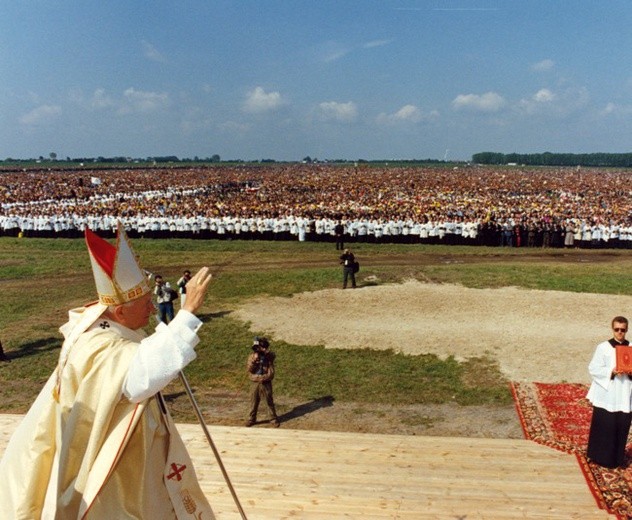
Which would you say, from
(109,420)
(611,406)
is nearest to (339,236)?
(611,406)

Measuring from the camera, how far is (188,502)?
3.39m

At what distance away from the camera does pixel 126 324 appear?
324cm

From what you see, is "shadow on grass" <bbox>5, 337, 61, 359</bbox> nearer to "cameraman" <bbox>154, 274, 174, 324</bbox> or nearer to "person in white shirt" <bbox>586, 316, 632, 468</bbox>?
"cameraman" <bbox>154, 274, 174, 324</bbox>

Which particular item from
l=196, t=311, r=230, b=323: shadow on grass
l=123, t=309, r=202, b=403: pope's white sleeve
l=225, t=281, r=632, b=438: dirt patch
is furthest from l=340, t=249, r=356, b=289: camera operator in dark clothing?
l=123, t=309, r=202, b=403: pope's white sleeve

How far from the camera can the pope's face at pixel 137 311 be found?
3.18 m

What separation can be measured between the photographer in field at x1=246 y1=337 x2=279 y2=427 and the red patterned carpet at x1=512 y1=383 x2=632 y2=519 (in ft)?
12.4

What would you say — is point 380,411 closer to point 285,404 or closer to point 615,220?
point 285,404

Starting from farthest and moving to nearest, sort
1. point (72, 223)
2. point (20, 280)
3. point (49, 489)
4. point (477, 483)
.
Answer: point (72, 223) < point (20, 280) < point (477, 483) < point (49, 489)

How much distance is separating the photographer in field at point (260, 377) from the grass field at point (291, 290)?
1.20 meters

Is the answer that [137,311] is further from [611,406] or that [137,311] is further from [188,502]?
[611,406]

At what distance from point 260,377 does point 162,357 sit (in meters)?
5.82

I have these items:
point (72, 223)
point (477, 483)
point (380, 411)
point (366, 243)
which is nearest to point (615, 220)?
point (366, 243)

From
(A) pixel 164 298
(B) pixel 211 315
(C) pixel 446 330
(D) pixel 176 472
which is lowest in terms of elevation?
(B) pixel 211 315

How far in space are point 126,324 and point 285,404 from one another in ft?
21.0
